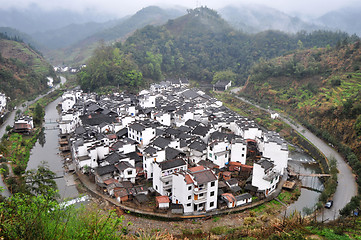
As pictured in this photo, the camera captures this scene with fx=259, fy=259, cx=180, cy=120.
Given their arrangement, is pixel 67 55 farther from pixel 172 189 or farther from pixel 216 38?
pixel 172 189

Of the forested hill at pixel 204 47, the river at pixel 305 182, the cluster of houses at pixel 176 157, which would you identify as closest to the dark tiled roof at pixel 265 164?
the cluster of houses at pixel 176 157

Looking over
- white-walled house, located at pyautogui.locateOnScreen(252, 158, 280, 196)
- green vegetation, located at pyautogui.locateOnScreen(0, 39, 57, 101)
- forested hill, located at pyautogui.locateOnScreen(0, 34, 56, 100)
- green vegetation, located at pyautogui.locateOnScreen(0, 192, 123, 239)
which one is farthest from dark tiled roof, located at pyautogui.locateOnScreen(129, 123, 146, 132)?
forested hill, located at pyautogui.locateOnScreen(0, 34, 56, 100)

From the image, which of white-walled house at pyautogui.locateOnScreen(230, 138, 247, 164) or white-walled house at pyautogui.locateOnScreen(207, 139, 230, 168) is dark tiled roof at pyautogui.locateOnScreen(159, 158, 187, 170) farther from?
white-walled house at pyautogui.locateOnScreen(230, 138, 247, 164)

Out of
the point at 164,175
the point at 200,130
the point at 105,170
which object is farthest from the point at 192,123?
the point at 105,170

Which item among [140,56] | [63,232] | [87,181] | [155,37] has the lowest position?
[87,181]

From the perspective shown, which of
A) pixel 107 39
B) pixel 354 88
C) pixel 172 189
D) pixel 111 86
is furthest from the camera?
pixel 107 39

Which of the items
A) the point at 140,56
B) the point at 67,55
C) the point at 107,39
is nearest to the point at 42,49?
the point at 67,55

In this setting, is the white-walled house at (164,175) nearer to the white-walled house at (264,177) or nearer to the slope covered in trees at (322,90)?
the white-walled house at (264,177)
